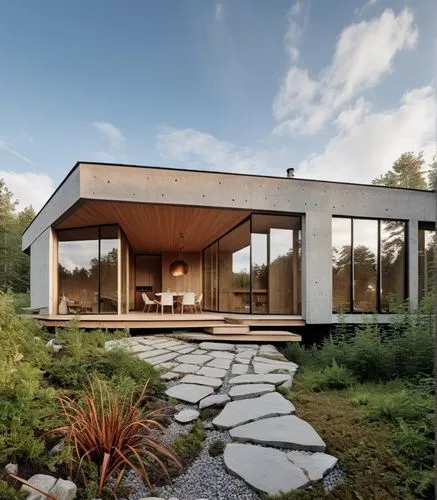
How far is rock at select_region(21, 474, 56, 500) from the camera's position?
4.82 ft

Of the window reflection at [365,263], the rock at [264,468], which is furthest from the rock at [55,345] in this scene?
the window reflection at [365,263]

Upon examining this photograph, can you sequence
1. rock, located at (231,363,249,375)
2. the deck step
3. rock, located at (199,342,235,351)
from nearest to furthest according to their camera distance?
1. rock, located at (231,363,249,375)
2. rock, located at (199,342,235,351)
3. the deck step

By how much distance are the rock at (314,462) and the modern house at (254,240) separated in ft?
15.1

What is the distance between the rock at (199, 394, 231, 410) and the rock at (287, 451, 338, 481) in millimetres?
971

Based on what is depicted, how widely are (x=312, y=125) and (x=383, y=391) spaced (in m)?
9.56

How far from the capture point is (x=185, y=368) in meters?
3.94

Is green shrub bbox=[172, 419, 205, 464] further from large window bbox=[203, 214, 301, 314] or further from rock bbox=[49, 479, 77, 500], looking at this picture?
large window bbox=[203, 214, 301, 314]

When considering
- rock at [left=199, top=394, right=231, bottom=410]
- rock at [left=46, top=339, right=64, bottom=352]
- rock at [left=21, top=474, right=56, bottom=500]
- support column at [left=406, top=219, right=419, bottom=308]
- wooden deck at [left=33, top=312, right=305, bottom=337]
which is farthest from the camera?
support column at [left=406, top=219, right=419, bottom=308]

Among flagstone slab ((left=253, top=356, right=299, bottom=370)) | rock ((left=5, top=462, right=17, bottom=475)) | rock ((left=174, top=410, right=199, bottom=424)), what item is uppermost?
rock ((left=5, top=462, right=17, bottom=475))

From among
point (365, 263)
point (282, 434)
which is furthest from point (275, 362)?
point (365, 263)

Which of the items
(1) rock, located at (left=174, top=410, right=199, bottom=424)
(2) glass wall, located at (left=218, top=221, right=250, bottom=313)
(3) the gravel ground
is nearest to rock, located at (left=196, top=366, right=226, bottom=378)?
(1) rock, located at (left=174, top=410, right=199, bottom=424)

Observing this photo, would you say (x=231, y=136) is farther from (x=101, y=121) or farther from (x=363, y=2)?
(x=363, y=2)

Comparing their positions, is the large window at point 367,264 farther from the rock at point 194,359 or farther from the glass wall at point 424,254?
the rock at point 194,359

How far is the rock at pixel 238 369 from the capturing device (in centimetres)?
378
